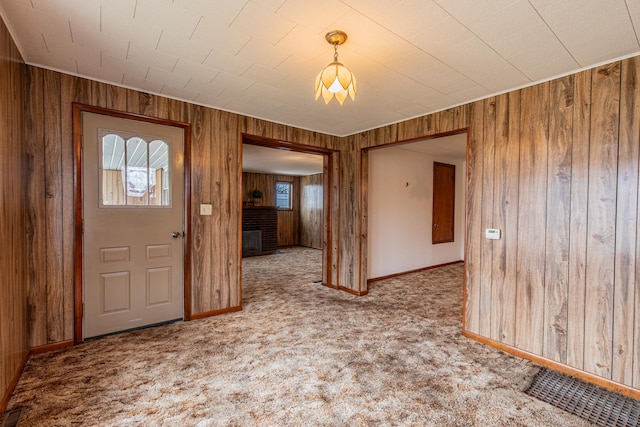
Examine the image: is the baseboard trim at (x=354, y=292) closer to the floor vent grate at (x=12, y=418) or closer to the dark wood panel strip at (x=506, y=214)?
the dark wood panel strip at (x=506, y=214)

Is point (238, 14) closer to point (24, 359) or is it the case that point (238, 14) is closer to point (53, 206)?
point (53, 206)

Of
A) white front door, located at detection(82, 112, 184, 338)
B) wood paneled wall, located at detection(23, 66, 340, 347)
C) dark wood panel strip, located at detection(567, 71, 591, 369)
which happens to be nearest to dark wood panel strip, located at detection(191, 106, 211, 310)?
wood paneled wall, located at detection(23, 66, 340, 347)

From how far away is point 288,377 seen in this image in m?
2.18

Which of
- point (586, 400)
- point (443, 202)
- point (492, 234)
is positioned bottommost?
point (586, 400)

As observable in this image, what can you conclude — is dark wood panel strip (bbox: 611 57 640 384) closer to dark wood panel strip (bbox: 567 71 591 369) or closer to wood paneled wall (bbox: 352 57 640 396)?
wood paneled wall (bbox: 352 57 640 396)

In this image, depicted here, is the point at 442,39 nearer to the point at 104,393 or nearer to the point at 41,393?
the point at 104,393

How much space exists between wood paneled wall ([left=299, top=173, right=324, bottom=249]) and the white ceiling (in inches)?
248

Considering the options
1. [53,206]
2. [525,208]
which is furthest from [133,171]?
[525,208]

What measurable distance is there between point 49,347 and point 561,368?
169 inches

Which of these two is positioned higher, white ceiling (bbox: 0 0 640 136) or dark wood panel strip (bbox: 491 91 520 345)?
white ceiling (bbox: 0 0 640 136)

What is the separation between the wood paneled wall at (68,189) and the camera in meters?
2.43

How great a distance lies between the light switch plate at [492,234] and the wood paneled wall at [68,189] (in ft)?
9.22

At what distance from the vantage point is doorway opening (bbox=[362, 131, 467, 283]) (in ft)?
16.4

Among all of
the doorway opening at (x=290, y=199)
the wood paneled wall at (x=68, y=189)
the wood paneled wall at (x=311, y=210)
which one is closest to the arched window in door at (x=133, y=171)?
the wood paneled wall at (x=68, y=189)
